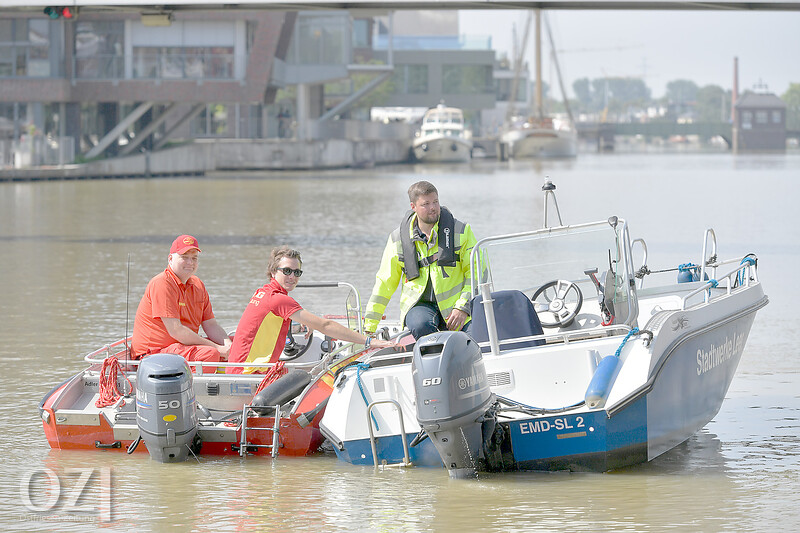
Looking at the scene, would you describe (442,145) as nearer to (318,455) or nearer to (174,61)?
(174,61)

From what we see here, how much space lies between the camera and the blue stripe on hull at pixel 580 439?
26.4ft

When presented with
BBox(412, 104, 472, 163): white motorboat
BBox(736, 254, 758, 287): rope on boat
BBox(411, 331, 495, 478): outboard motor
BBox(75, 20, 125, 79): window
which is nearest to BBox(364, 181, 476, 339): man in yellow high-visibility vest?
BBox(411, 331, 495, 478): outboard motor

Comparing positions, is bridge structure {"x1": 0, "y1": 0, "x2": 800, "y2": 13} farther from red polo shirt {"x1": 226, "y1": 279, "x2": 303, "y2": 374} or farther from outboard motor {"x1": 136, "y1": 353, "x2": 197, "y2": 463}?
outboard motor {"x1": 136, "y1": 353, "x2": 197, "y2": 463}

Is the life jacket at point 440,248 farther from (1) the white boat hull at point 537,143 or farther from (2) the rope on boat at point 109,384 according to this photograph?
(1) the white boat hull at point 537,143

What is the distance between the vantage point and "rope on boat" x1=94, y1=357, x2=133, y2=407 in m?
9.37

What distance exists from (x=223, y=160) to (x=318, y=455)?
2324 inches

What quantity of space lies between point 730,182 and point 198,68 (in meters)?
24.2

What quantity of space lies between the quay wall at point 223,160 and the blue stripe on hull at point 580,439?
46263 millimetres

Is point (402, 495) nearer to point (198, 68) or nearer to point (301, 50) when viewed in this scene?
point (198, 68)

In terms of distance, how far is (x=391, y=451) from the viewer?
8531 mm

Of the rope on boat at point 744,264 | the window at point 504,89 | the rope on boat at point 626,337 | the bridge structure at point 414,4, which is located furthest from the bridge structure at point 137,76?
the window at point 504,89

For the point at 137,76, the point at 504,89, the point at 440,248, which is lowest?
the point at 440,248

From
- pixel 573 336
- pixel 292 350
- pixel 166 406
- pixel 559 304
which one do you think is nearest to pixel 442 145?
pixel 292 350

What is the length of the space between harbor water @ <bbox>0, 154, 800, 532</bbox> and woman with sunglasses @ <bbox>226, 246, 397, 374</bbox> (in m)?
0.85
